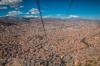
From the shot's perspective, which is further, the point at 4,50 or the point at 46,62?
the point at 4,50

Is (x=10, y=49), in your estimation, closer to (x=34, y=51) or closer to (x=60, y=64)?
(x=34, y=51)

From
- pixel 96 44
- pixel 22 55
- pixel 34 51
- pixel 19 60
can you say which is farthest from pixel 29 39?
pixel 96 44

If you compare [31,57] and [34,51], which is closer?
[31,57]

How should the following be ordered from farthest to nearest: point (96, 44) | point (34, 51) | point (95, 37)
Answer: point (95, 37), point (34, 51), point (96, 44)

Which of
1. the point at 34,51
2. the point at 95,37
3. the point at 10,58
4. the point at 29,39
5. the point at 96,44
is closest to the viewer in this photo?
the point at 10,58

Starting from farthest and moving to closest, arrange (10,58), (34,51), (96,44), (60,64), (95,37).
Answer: (95,37) < (34,51) < (96,44) < (10,58) < (60,64)

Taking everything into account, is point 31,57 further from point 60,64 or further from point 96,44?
point 96,44

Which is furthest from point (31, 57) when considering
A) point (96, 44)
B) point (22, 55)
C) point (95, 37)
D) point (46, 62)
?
point (95, 37)

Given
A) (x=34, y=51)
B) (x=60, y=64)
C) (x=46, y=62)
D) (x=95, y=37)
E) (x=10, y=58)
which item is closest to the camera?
(x=60, y=64)

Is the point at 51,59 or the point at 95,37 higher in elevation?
the point at 95,37
